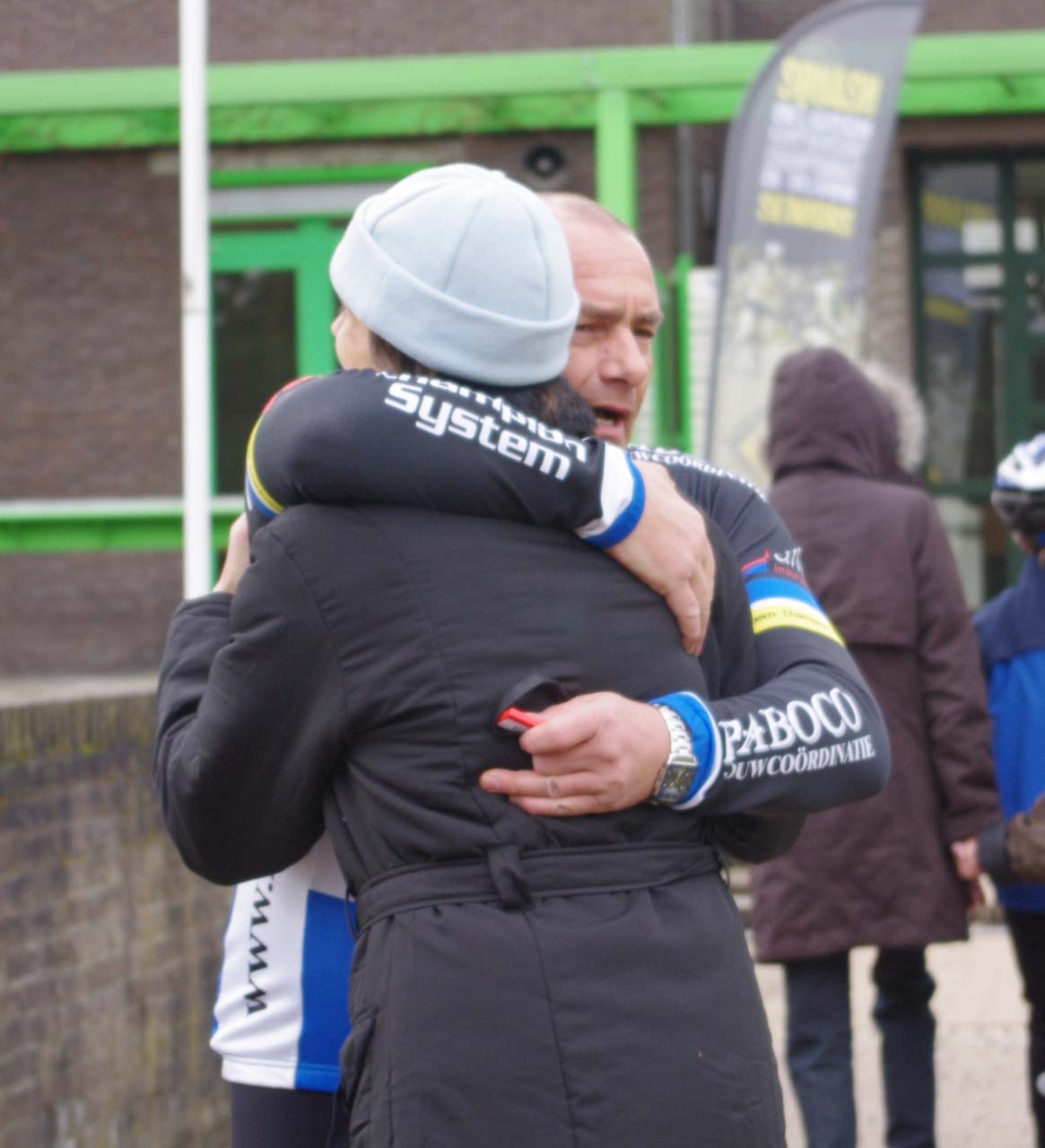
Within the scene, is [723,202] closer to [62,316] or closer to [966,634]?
[966,634]

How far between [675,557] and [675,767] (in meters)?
0.20

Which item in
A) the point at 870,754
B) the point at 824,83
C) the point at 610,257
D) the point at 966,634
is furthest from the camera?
the point at 824,83

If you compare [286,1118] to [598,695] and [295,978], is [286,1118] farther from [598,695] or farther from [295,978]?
[598,695]

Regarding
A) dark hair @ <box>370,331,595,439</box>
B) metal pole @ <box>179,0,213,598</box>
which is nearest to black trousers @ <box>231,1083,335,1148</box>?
dark hair @ <box>370,331,595,439</box>

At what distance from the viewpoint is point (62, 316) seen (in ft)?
41.0

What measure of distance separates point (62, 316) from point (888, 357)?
16.9 ft

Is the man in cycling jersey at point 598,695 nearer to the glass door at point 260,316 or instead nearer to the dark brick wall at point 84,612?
the glass door at point 260,316

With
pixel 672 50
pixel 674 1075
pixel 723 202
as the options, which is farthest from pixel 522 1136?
pixel 672 50

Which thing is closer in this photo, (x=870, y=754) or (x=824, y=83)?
(x=870, y=754)

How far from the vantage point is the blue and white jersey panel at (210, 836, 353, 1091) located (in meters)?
2.17

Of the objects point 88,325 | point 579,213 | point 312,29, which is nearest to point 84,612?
point 88,325

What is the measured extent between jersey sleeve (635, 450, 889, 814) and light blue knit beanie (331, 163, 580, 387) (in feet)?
1.20

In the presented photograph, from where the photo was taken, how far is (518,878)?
69.2 inches

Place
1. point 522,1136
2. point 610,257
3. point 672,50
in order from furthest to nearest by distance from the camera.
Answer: point 672,50 < point 610,257 < point 522,1136
